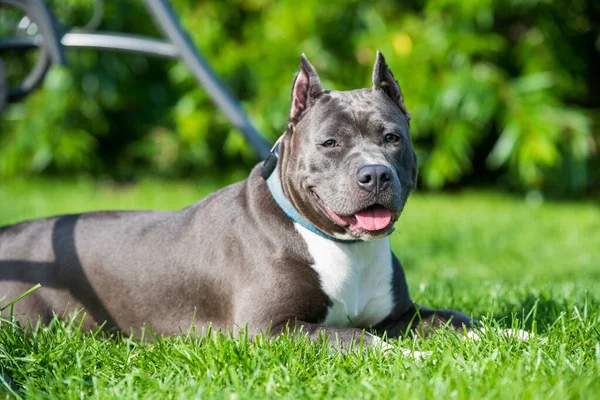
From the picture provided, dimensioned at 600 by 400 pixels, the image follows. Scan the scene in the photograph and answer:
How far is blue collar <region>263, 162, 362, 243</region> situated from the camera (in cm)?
294

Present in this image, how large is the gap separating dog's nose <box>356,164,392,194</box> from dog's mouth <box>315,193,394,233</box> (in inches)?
4.0

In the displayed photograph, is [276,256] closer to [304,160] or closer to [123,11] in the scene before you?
[304,160]

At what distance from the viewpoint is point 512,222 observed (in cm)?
733

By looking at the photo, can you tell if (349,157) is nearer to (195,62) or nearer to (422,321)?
(422,321)

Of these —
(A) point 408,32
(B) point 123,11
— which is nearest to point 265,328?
(A) point 408,32

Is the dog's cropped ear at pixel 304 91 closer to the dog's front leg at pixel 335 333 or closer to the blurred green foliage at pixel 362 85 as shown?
the dog's front leg at pixel 335 333

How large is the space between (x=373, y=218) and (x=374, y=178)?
0.16 metres

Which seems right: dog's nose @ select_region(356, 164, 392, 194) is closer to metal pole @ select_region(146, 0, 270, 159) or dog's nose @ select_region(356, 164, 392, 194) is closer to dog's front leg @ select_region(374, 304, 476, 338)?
dog's front leg @ select_region(374, 304, 476, 338)

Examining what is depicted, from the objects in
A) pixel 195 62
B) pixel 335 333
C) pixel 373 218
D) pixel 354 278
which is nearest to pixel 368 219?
pixel 373 218

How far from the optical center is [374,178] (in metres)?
2.71

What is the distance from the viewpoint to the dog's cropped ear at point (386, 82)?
9.98ft

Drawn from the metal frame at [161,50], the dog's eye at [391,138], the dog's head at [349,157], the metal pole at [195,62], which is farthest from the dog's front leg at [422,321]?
the metal pole at [195,62]

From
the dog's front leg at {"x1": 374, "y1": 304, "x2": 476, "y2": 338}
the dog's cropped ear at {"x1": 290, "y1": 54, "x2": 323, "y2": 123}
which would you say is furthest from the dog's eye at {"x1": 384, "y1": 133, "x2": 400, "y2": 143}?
the dog's front leg at {"x1": 374, "y1": 304, "x2": 476, "y2": 338}

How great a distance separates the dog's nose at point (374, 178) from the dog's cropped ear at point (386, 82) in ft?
1.53
